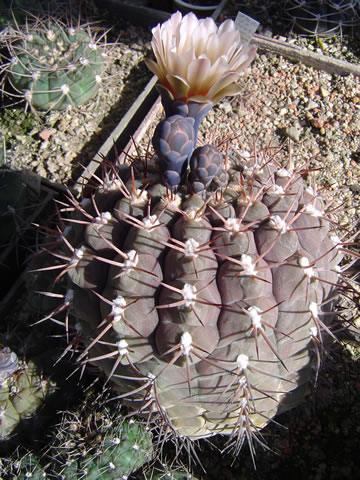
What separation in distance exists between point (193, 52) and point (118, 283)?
51cm

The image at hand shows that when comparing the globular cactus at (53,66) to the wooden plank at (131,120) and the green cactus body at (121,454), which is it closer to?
the wooden plank at (131,120)

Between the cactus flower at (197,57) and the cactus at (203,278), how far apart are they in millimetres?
60

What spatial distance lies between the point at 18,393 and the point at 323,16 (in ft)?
8.30

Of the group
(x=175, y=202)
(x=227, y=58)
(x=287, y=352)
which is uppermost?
(x=227, y=58)

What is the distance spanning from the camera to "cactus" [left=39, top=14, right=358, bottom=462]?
93 cm

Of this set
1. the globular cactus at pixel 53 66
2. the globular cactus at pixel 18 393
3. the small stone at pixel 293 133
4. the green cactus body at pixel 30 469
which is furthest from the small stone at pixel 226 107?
the green cactus body at pixel 30 469

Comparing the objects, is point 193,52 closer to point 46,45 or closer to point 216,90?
point 216,90

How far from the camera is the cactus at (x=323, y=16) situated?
2.49m

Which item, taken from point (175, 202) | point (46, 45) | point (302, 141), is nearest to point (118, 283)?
point (175, 202)

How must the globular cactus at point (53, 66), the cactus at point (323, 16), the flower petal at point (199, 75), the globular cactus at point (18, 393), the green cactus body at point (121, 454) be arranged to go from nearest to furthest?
the flower petal at point (199, 75) < the green cactus body at point (121, 454) < the globular cactus at point (18, 393) < the globular cactus at point (53, 66) < the cactus at point (323, 16)

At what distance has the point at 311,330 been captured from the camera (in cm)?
107

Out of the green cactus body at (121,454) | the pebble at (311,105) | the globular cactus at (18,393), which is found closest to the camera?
the green cactus body at (121,454)

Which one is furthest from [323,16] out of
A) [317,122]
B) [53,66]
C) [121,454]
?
[121,454]

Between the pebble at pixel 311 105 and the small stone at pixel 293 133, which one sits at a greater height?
the pebble at pixel 311 105
